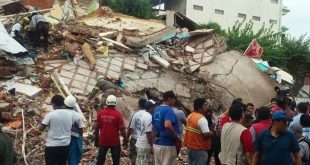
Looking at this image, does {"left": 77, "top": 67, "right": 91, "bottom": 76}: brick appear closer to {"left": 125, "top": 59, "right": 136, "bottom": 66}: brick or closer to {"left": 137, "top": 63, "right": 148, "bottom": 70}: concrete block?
{"left": 125, "top": 59, "right": 136, "bottom": 66}: brick

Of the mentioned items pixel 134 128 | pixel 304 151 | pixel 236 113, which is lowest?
pixel 134 128

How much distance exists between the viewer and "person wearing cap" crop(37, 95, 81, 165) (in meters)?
6.88

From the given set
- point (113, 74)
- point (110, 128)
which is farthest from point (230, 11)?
point (110, 128)

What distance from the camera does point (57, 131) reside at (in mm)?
6875

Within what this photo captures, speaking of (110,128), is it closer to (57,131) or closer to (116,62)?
(57,131)

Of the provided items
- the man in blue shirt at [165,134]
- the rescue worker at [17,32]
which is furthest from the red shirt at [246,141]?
the rescue worker at [17,32]

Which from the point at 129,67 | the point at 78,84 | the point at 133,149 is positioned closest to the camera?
the point at 133,149

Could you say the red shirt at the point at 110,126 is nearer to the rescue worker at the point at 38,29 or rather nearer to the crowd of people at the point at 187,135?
the crowd of people at the point at 187,135

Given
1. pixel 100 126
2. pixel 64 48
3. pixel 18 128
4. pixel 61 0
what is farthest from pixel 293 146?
pixel 61 0

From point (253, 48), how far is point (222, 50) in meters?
2.11

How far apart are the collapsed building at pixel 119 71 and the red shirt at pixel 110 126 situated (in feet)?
6.37

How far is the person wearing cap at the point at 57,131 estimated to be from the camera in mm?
6875

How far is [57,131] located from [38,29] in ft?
24.3

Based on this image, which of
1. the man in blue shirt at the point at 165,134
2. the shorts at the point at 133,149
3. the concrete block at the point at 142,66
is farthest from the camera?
the concrete block at the point at 142,66
